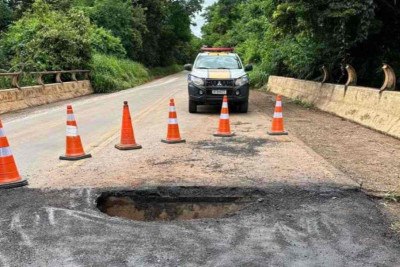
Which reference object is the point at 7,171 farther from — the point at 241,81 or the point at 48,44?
the point at 48,44

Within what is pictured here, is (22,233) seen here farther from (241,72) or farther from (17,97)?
(17,97)

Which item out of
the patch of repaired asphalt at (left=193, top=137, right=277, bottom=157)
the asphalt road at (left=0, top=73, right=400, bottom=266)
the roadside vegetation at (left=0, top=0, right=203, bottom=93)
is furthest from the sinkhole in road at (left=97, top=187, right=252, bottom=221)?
the roadside vegetation at (left=0, top=0, right=203, bottom=93)

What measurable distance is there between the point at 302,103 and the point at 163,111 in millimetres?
5327

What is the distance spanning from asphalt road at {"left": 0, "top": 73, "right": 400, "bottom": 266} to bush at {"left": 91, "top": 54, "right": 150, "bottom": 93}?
1825 cm

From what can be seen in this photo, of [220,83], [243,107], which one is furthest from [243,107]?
[220,83]

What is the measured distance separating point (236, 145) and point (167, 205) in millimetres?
3421

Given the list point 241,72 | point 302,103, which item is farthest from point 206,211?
point 302,103

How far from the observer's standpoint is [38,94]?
1855cm

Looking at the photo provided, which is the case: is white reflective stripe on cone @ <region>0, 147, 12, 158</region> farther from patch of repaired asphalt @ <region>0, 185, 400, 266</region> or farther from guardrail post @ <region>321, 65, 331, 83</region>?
guardrail post @ <region>321, 65, 331, 83</region>

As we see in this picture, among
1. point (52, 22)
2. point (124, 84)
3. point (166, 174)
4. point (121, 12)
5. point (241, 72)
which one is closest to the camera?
point (166, 174)

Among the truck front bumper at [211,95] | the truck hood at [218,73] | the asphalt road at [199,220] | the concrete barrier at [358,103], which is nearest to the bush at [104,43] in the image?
the concrete barrier at [358,103]

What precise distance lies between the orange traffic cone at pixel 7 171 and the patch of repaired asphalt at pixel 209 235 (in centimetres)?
51

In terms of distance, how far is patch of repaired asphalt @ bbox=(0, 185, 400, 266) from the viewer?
3625 mm

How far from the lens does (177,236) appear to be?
4090 mm
